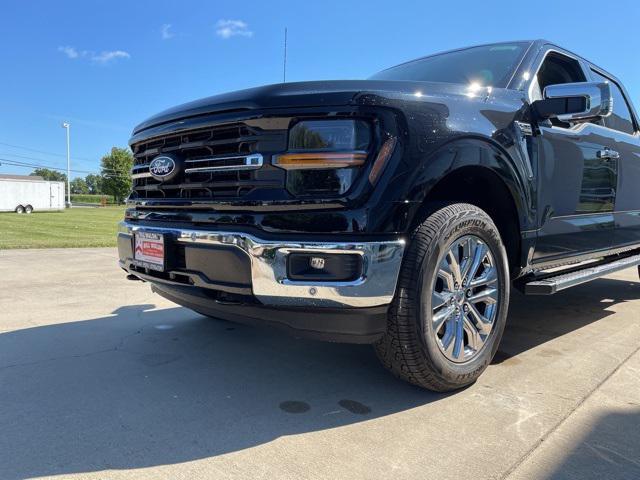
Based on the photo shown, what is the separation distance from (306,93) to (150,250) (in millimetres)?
1179

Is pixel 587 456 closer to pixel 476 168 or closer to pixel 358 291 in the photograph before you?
pixel 358 291

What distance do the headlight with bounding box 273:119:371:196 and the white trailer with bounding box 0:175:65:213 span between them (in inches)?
1467

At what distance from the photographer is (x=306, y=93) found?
2.16 m

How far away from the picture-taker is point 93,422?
2.15m

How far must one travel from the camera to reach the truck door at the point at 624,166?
3.83 meters

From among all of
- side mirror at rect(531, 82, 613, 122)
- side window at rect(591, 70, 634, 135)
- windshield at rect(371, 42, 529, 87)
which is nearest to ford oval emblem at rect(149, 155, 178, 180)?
windshield at rect(371, 42, 529, 87)

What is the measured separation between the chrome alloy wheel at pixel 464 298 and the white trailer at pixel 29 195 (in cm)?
3749

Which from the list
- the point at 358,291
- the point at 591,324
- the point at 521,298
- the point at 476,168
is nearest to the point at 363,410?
the point at 358,291

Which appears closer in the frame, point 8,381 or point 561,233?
Result: point 8,381

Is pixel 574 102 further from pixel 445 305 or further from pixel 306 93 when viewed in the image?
pixel 306 93

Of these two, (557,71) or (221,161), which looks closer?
(221,161)

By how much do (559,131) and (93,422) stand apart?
307 centimetres

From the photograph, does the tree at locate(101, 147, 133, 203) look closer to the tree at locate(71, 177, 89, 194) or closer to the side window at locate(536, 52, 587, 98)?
the side window at locate(536, 52, 587, 98)

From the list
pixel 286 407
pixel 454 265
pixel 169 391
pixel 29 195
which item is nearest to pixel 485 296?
pixel 454 265
